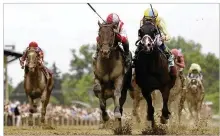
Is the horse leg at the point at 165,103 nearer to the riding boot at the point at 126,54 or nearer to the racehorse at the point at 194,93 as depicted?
the riding boot at the point at 126,54

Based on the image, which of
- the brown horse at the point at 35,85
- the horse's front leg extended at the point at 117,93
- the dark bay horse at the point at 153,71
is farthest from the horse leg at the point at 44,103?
the horse's front leg extended at the point at 117,93

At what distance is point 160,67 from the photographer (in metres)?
16.6

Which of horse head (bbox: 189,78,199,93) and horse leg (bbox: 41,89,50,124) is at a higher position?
horse head (bbox: 189,78,199,93)

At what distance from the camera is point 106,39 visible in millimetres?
15477

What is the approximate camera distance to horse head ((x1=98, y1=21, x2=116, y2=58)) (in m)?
15.4

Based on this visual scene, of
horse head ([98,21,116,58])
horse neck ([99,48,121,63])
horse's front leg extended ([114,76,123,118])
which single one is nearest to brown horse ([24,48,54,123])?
horse neck ([99,48,121,63])

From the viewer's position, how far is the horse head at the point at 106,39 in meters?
15.4

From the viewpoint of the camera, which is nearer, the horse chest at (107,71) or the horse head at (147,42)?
the horse head at (147,42)

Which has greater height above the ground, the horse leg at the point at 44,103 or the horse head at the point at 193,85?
the horse head at the point at 193,85

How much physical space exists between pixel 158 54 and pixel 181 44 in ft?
213

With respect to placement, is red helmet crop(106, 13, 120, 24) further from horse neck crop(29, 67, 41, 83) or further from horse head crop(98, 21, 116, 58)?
horse neck crop(29, 67, 41, 83)

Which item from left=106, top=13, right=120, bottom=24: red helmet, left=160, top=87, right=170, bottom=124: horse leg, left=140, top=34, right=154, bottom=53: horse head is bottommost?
left=160, top=87, right=170, bottom=124: horse leg

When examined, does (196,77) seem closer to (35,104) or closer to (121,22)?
(35,104)

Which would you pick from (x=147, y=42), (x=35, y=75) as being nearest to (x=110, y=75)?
(x=147, y=42)
